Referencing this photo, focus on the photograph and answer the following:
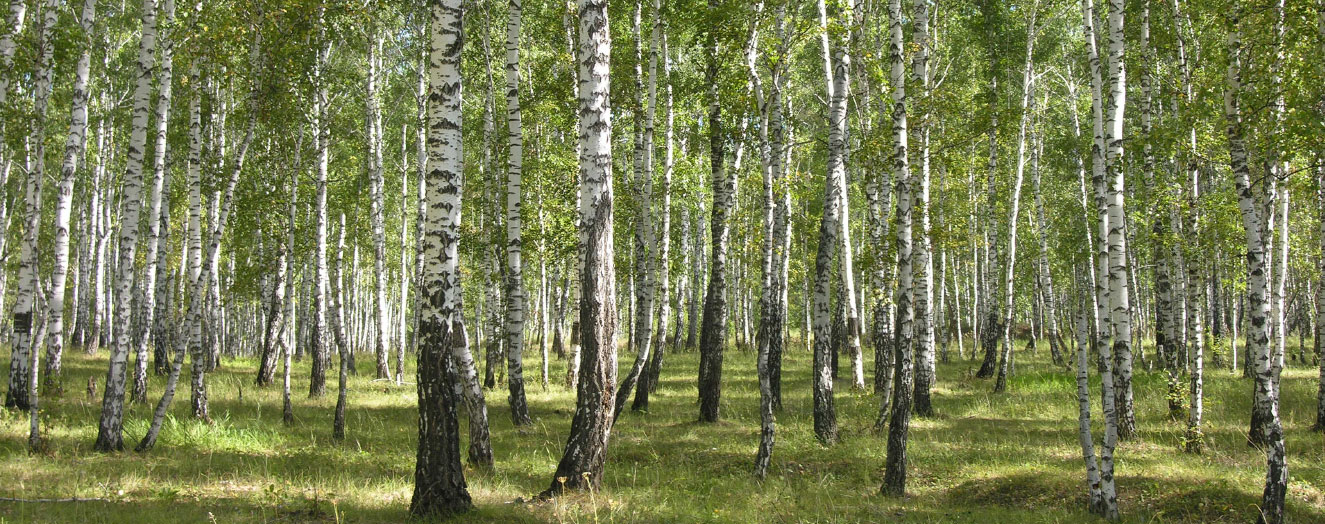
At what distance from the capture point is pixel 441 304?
6805 millimetres

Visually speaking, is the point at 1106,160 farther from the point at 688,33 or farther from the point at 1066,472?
the point at 688,33

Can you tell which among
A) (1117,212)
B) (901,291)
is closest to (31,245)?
(901,291)

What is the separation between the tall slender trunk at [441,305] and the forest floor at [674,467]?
0.45 metres

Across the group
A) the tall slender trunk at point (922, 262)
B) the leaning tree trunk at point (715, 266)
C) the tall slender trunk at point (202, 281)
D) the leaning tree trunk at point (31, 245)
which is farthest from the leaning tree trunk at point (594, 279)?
the leaning tree trunk at point (31, 245)

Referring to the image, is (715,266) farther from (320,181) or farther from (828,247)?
(320,181)

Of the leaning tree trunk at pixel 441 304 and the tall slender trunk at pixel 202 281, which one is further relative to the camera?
the tall slender trunk at pixel 202 281

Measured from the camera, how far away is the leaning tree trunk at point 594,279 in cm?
773

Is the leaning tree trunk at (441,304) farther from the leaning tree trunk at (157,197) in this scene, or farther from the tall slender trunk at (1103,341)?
the tall slender trunk at (1103,341)

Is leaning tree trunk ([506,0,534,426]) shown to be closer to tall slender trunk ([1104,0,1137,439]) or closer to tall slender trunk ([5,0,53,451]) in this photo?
tall slender trunk ([5,0,53,451])

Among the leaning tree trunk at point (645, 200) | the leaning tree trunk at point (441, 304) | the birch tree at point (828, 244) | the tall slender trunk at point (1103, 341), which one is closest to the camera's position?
the leaning tree trunk at point (441, 304)

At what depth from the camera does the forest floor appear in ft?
25.3

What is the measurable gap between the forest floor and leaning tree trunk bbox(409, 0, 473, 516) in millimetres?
411

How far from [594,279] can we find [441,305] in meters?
1.61

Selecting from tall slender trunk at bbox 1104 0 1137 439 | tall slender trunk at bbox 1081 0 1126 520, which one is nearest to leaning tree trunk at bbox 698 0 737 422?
tall slender trunk at bbox 1081 0 1126 520
